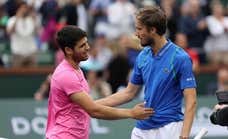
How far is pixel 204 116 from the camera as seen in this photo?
13789 millimetres

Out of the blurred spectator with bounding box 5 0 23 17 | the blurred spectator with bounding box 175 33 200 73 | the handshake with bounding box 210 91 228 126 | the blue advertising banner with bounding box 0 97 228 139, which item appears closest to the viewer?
the handshake with bounding box 210 91 228 126

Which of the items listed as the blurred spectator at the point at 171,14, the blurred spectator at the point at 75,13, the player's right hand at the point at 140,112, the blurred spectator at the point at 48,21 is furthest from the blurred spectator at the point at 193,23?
the player's right hand at the point at 140,112

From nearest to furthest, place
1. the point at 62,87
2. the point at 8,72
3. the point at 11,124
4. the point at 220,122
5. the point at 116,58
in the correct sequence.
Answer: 1. the point at 220,122
2. the point at 62,87
3. the point at 11,124
4. the point at 116,58
5. the point at 8,72

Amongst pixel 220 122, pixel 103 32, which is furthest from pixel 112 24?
pixel 220 122

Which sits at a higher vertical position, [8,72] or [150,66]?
[150,66]

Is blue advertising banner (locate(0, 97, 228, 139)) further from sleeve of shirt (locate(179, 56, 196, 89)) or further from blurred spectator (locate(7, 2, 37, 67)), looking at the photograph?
sleeve of shirt (locate(179, 56, 196, 89))

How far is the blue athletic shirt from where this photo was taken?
8375mm

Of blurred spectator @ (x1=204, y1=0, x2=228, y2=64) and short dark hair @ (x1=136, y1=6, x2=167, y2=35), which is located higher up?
short dark hair @ (x1=136, y1=6, x2=167, y2=35)

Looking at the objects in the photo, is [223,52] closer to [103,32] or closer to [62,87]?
[103,32]

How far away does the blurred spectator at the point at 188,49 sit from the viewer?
16.8 m

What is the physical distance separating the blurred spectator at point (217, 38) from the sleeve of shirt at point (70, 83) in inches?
396

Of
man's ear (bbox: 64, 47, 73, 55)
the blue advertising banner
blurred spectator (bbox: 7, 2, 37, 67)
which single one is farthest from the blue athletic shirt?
blurred spectator (bbox: 7, 2, 37, 67)

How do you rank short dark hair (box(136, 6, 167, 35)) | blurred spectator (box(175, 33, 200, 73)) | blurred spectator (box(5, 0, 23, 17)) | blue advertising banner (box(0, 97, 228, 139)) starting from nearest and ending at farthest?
short dark hair (box(136, 6, 167, 35)), blue advertising banner (box(0, 97, 228, 139)), blurred spectator (box(175, 33, 200, 73)), blurred spectator (box(5, 0, 23, 17))

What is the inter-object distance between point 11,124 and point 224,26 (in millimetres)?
5964
